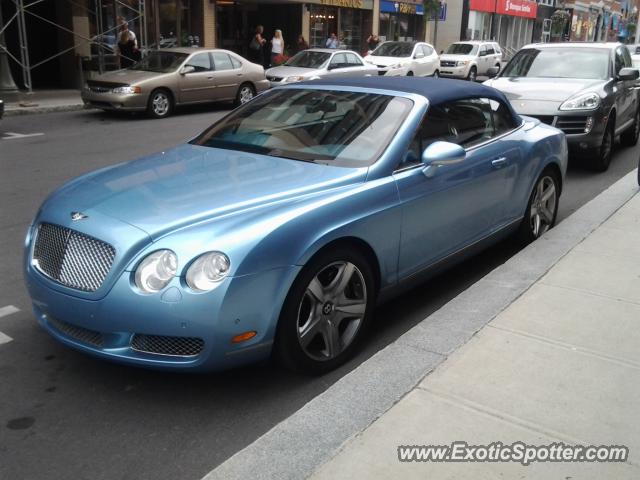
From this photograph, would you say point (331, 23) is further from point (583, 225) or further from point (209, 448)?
point (209, 448)

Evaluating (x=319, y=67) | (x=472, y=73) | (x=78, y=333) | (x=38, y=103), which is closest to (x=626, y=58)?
(x=319, y=67)

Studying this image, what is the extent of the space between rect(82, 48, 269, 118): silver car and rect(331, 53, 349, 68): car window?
7.73 feet

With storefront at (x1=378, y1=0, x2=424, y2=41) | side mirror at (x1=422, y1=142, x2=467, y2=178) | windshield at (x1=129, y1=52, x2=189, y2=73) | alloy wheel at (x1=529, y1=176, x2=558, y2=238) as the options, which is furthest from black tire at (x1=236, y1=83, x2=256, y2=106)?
storefront at (x1=378, y1=0, x2=424, y2=41)

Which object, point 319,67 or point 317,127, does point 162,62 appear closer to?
point 319,67

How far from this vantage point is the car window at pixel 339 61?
731 inches

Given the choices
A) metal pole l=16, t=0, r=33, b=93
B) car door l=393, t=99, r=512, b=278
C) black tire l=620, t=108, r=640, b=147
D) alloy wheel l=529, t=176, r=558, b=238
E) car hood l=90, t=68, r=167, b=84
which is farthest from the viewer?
metal pole l=16, t=0, r=33, b=93

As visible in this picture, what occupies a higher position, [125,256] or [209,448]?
[125,256]

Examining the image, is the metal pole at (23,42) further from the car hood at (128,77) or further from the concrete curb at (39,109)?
the car hood at (128,77)

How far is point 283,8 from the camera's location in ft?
94.3

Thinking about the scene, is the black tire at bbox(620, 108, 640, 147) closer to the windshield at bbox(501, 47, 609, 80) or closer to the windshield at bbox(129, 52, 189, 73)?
the windshield at bbox(501, 47, 609, 80)

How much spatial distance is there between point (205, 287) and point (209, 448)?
0.73m

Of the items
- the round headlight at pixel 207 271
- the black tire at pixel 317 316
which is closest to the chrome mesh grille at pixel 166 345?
the round headlight at pixel 207 271

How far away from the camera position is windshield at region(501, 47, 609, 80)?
9.98 metres

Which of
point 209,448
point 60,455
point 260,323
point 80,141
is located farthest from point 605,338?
point 80,141
